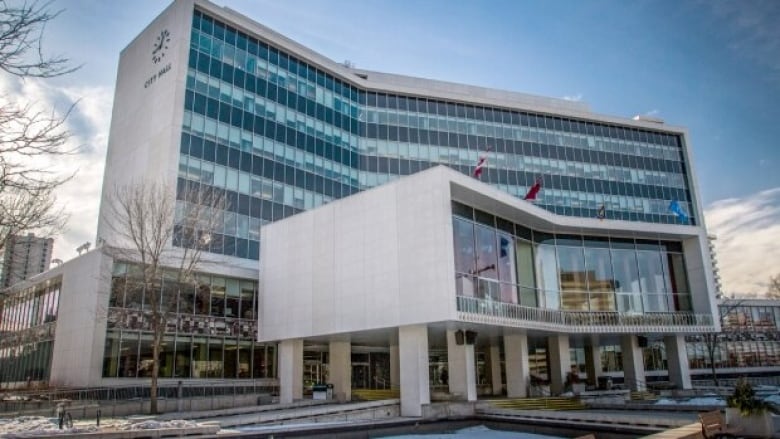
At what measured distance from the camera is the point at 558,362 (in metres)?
30.4

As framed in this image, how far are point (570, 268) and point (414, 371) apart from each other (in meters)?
12.1

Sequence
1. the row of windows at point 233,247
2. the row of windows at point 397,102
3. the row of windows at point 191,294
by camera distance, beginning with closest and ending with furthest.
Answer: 1. the row of windows at point 191,294
2. the row of windows at point 233,247
3. the row of windows at point 397,102

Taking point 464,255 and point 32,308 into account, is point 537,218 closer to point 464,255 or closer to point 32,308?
point 464,255

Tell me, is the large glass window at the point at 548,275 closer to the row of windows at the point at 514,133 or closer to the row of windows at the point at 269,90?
the row of windows at the point at 269,90

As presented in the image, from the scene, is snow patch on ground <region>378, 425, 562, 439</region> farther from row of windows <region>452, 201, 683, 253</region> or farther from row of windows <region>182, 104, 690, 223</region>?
row of windows <region>182, 104, 690, 223</region>

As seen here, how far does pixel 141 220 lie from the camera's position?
27.1 metres

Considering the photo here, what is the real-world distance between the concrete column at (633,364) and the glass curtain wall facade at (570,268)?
87.3 inches

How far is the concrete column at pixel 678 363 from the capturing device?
31891 millimetres

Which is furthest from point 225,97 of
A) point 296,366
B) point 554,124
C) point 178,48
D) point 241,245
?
point 554,124

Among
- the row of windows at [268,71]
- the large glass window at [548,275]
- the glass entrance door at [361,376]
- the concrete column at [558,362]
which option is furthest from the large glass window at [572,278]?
the row of windows at [268,71]

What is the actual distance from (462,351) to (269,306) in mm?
11151

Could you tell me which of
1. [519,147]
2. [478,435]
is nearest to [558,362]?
[478,435]

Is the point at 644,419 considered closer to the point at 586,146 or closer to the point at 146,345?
the point at 146,345

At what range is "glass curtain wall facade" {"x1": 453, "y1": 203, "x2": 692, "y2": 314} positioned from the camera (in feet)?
82.5
